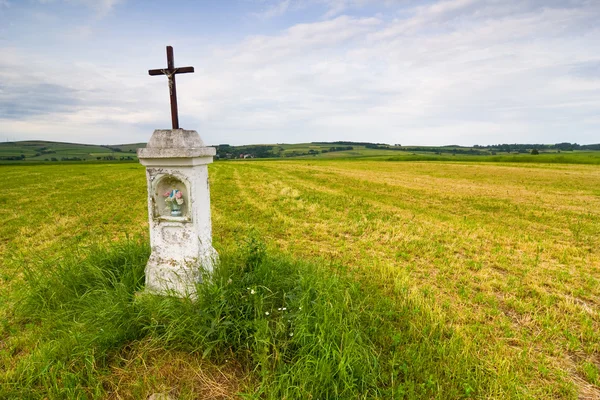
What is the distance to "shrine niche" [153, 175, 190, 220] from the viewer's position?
13.8 ft

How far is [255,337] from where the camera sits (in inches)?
121

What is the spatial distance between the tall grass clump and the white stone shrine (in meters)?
0.34

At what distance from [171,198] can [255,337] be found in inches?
85.5

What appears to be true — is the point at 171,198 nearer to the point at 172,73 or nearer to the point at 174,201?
the point at 174,201

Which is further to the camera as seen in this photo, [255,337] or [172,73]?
[172,73]

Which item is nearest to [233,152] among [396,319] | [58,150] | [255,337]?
[58,150]

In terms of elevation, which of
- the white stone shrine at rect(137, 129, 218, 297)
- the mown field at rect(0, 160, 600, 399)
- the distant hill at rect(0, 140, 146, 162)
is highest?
the distant hill at rect(0, 140, 146, 162)

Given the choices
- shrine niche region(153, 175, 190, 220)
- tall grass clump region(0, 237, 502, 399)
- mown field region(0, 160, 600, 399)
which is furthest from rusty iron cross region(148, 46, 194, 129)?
mown field region(0, 160, 600, 399)

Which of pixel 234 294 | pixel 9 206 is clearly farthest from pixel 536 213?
pixel 9 206

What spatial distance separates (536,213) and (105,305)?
13642 mm

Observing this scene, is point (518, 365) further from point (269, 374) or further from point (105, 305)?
point (105, 305)

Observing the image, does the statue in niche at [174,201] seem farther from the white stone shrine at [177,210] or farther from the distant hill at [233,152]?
the distant hill at [233,152]

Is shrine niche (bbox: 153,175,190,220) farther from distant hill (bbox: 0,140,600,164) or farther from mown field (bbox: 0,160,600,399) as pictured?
distant hill (bbox: 0,140,600,164)

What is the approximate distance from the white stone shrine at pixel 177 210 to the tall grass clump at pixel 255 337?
0.34 m
